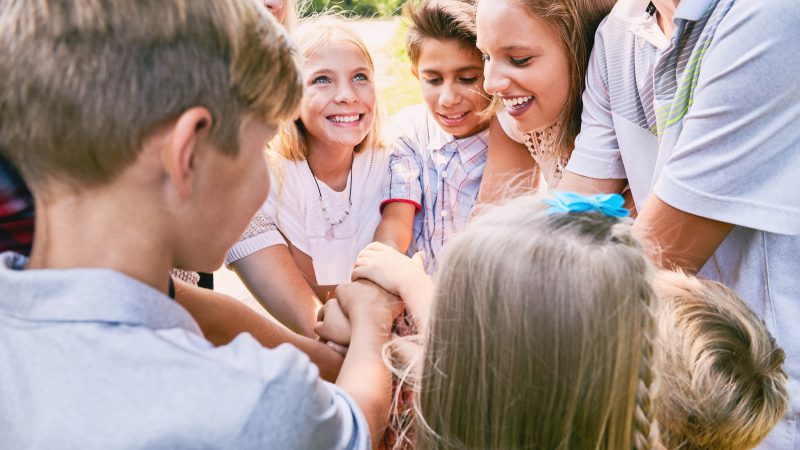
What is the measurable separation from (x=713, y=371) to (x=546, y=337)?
0.49 meters

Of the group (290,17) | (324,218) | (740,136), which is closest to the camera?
(740,136)

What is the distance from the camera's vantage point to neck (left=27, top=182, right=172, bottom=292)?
3.72ft

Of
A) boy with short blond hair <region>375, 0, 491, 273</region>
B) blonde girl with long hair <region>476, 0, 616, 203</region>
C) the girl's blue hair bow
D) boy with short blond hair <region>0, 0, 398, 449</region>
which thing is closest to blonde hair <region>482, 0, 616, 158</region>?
blonde girl with long hair <region>476, 0, 616, 203</region>

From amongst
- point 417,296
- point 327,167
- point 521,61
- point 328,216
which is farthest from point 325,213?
point 417,296

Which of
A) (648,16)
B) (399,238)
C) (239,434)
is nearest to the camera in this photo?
(239,434)

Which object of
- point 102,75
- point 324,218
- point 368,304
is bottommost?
point 324,218

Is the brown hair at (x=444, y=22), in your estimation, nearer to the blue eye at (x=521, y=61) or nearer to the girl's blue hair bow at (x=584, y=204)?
the blue eye at (x=521, y=61)

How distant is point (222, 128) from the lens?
1.18 metres

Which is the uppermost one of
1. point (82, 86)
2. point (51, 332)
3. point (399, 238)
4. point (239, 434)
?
point (82, 86)

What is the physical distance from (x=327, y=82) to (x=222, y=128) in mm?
1741

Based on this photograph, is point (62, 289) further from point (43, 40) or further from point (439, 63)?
point (439, 63)

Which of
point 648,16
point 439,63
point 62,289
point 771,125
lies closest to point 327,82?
point 439,63

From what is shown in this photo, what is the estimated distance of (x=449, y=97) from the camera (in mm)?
2812

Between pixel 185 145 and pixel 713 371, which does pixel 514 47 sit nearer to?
pixel 713 371
